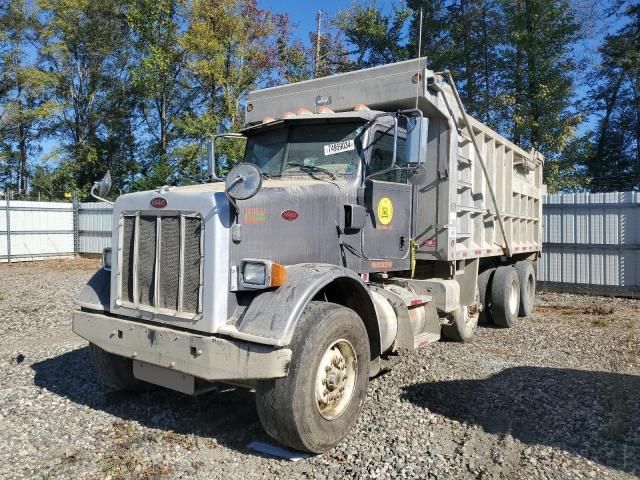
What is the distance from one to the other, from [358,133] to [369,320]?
69.1 inches

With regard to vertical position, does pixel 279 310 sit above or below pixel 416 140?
below

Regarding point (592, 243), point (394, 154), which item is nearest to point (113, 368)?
point (394, 154)

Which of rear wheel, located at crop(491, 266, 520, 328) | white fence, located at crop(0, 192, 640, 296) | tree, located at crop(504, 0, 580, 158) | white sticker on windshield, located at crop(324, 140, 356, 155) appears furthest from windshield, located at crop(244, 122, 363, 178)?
tree, located at crop(504, 0, 580, 158)

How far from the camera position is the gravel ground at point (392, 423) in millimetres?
3656

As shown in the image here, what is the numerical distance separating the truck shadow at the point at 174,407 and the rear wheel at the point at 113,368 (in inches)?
7.1

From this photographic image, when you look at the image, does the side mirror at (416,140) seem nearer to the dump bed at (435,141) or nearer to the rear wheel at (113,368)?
the dump bed at (435,141)

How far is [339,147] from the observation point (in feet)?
16.5

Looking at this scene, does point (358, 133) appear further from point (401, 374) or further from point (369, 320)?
point (401, 374)

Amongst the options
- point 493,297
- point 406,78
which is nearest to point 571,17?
point 493,297

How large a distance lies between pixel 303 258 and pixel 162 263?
1.10m

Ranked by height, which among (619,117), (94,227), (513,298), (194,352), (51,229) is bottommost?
(513,298)

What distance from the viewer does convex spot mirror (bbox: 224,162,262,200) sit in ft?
11.4

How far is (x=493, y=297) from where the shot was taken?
8.54 meters

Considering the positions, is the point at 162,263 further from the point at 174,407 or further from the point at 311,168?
the point at 311,168
